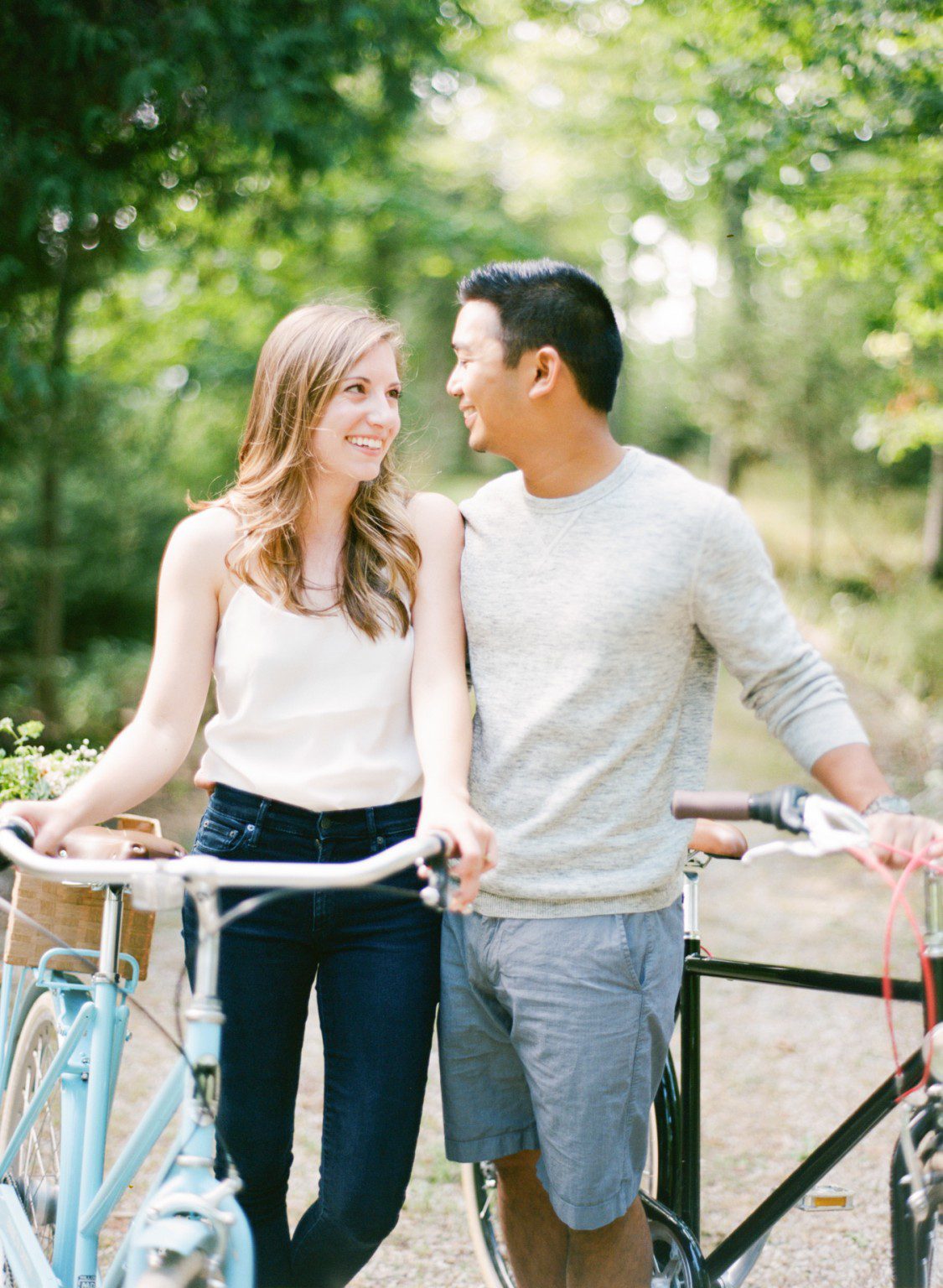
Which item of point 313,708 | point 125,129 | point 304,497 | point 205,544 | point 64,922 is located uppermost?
point 125,129

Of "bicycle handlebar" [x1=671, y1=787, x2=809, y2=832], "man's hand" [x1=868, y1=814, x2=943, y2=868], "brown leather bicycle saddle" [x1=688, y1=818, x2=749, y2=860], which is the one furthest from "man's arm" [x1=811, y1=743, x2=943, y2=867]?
"brown leather bicycle saddle" [x1=688, y1=818, x2=749, y2=860]

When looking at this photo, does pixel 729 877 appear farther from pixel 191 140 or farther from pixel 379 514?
pixel 379 514

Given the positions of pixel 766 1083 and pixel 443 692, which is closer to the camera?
Result: pixel 443 692

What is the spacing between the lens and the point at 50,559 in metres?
7.57

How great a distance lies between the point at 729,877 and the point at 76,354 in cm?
618

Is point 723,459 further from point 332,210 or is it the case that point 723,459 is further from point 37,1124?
point 37,1124

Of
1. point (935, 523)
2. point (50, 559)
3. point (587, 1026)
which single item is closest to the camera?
point (587, 1026)

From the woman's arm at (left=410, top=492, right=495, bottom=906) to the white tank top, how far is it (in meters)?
0.06

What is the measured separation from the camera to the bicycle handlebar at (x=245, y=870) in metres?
1.62

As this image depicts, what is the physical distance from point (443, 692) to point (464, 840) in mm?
415

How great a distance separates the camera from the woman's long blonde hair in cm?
223

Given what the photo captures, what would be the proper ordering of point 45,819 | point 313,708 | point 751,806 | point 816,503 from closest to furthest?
1. point 751,806
2. point 45,819
3. point 313,708
4. point 816,503

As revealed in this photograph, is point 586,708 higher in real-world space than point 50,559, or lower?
lower

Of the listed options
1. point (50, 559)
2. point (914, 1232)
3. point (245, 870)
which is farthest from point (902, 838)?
point (50, 559)
